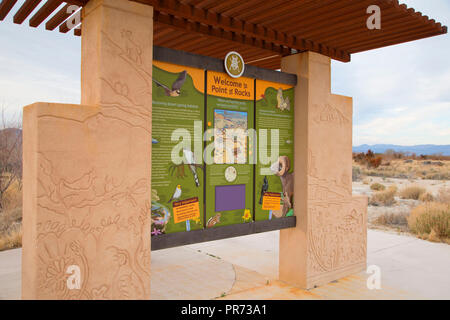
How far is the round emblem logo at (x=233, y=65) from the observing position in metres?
4.54

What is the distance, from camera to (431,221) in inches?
362

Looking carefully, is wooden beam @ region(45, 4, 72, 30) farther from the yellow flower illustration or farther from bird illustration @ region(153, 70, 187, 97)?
the yellow flower illustration

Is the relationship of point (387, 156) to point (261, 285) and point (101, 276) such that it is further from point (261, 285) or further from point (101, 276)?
point (101, 276)

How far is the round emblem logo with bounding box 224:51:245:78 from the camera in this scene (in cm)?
454

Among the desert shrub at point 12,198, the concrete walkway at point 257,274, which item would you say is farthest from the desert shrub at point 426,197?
the desert shrub at point 12,198

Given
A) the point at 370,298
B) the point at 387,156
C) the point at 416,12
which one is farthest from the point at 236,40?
the point at 387,156

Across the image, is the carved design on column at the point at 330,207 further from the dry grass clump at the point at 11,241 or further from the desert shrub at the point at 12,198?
the desert shrub at the point at 12,198

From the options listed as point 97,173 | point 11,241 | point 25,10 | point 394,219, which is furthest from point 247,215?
point 394,219

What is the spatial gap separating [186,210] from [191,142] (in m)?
0.83

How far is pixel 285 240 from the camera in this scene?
5660mm

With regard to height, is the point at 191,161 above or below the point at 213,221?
above

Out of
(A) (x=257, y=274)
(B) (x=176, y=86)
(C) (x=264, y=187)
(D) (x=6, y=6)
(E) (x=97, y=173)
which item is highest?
(D) (x=6, y=6)

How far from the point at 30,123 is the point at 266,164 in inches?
121

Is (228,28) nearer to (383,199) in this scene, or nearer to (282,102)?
(282,102)
